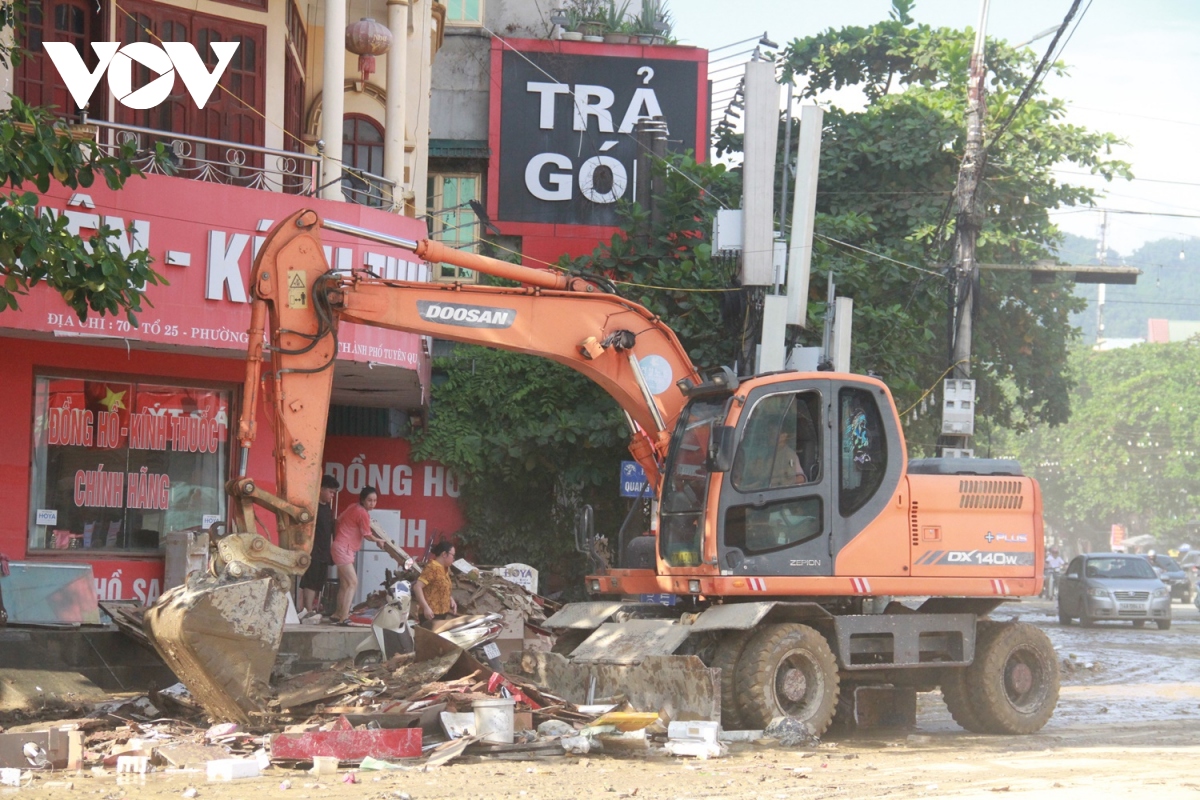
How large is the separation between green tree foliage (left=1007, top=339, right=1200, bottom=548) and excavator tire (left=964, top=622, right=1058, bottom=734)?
70.6m

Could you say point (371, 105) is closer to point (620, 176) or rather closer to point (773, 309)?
point (620, 176)

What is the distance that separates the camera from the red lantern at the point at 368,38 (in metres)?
19.8

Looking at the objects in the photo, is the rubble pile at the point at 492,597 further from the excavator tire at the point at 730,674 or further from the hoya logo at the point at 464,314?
the hoya logo at the point at 464,314

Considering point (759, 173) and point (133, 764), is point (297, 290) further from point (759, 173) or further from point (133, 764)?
point (759, 173)

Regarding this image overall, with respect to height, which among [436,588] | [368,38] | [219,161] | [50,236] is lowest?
[436,588]

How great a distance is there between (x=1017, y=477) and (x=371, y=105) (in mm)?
13498

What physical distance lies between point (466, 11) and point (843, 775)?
73.5ft

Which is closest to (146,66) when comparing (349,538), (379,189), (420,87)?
(379,189)

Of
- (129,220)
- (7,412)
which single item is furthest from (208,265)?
(7,412)

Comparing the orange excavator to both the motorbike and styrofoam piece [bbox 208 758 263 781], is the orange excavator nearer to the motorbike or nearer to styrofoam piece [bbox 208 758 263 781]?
styrofoam piece [bbox 208 758 263 781]

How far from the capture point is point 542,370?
2222 cm

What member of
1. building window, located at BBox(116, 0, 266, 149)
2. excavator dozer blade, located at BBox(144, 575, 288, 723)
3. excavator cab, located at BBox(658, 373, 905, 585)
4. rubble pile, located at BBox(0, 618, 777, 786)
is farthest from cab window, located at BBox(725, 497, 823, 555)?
building window, located at BBox(116, 0, 266, 149)

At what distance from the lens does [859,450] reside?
12.6 meters

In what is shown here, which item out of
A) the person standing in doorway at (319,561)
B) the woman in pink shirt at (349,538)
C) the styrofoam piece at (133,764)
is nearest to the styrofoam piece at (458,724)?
the styrofoam piece at (133,764)
